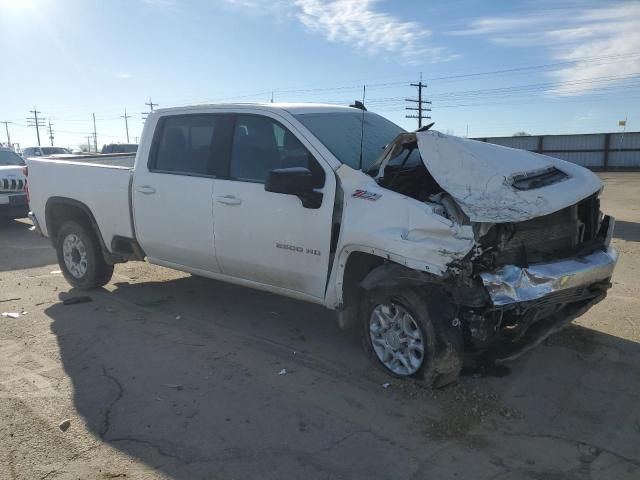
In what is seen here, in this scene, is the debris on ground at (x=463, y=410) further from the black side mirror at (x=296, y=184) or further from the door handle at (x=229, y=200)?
the door handle at (x=229, y=200)

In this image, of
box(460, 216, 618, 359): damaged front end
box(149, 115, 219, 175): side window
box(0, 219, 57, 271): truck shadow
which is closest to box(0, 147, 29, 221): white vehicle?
box(0, 219, 57, 271): truck shadow

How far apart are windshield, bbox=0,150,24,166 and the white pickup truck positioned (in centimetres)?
881

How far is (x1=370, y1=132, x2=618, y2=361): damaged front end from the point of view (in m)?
3.54

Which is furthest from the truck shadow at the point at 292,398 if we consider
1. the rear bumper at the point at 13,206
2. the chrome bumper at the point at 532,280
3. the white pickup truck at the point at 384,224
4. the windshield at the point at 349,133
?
the rear bumper at the point at 13,206

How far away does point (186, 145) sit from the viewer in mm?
5512

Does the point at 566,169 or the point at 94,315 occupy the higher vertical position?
the point at 566,169

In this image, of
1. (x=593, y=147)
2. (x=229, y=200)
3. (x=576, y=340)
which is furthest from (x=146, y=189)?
(x=593, y=147)

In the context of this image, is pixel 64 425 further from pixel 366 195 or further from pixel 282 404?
pixel 366 195

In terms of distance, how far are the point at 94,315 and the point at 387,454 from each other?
386 cm

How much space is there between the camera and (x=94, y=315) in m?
5.84

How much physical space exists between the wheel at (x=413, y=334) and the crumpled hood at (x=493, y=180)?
72 centimetres

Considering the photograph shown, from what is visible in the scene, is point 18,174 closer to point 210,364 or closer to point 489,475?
point 210,364

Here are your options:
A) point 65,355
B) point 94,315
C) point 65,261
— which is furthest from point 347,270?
point 65,261

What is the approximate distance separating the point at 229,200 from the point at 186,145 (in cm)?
98
